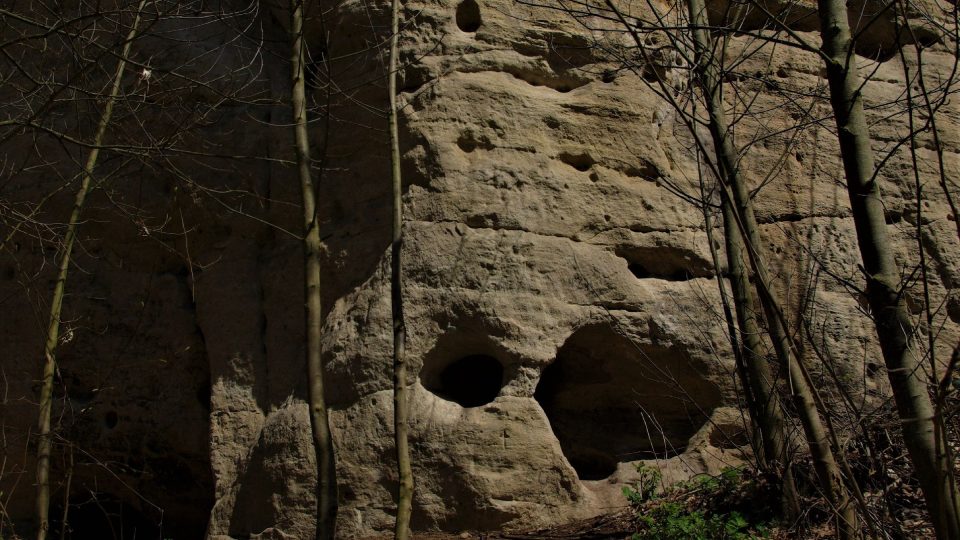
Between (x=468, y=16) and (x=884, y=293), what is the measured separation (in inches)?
214

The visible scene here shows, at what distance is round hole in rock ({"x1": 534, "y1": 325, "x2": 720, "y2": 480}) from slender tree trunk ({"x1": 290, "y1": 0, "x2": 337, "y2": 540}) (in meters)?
2.18

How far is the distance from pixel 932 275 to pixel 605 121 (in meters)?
2.90

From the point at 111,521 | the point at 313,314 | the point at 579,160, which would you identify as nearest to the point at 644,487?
the point at 313,314

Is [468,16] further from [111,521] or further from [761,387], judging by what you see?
[111,521]

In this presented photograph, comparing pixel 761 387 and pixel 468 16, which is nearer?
pixel 761 387

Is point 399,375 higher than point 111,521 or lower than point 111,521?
higher

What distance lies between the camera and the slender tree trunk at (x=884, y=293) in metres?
2.90

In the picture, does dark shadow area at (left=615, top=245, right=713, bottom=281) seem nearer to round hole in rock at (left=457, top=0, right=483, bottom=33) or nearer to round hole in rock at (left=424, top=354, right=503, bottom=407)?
round hole in rock at (left=424, top=354, right=503, bottom=407)

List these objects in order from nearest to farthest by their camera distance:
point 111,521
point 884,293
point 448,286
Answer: point 884,293, point 448,286, point 111,521

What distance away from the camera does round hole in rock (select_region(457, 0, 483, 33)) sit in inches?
311

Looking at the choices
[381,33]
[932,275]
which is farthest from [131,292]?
[932,275]

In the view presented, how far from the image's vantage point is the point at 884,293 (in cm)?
312

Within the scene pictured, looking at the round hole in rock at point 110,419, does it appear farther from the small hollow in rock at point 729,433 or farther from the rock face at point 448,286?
the small hollow in rock at point 729,433

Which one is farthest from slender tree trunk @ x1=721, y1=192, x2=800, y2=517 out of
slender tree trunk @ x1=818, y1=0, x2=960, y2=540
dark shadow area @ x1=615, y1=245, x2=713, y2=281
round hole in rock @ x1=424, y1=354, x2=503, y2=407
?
slender tree trunk @ x1=818, y1=0, x2=960, y2=540
